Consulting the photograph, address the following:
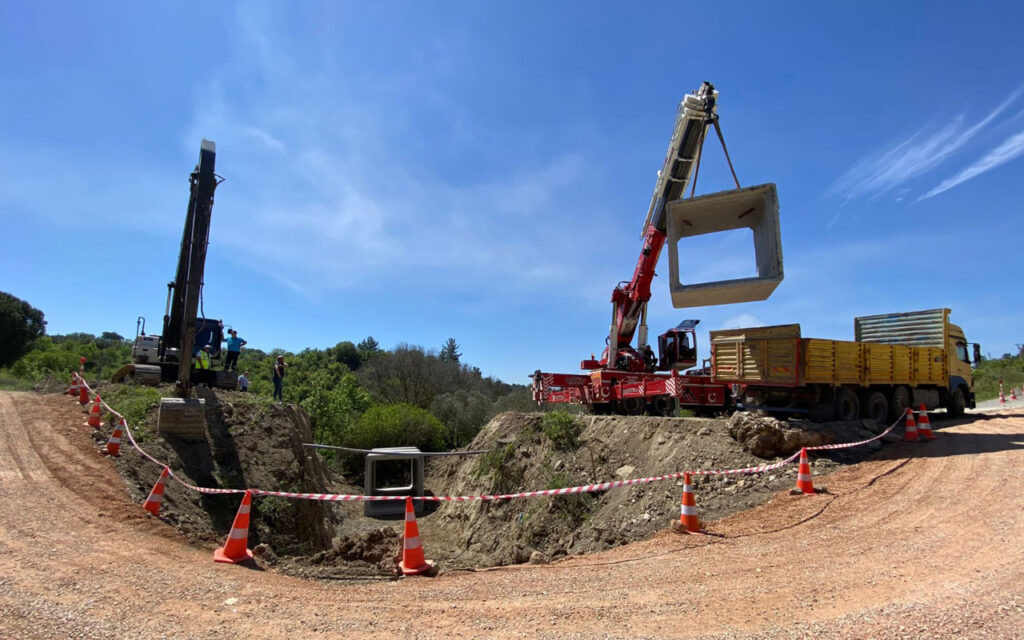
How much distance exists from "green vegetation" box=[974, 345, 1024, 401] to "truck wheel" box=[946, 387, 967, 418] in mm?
19580

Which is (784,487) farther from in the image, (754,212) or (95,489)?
(95,489)

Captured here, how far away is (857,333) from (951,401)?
3.62m

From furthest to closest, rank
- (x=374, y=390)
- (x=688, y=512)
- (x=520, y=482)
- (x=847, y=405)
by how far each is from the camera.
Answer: (x=374, y=390)
(x=520, y=482)
(x=847, y=405)
(x=688, y=512)

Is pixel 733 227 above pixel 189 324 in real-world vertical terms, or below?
above

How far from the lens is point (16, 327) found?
40.0 m

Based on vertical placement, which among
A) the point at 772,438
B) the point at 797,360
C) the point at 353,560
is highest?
the point at 797,360

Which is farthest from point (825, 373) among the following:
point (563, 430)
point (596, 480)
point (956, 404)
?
point (956, 404)

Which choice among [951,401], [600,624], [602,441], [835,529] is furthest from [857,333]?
[600,624]

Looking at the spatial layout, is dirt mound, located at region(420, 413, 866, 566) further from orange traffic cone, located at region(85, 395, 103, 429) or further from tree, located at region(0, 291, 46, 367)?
tree, located at region(0, 291, 46, 367)

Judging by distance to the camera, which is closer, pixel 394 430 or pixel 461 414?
pixel 394 430

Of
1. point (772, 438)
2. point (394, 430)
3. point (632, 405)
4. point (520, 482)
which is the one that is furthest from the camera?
point (394, 430)

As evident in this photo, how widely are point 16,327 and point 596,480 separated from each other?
47.0m

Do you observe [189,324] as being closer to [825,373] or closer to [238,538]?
[238,538]

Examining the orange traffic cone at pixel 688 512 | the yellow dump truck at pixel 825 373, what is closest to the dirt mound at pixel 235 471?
the orange traffic cone at pixel 688 512
